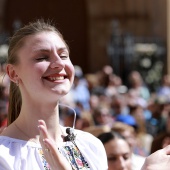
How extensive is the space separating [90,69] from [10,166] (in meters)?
19.4

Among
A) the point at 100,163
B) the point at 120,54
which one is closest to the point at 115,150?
the point at 100,163

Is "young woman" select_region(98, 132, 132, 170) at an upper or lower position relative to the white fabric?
lower

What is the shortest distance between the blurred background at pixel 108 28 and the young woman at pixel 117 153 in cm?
1361

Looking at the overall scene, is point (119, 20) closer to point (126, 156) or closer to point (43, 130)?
point (126, 156)

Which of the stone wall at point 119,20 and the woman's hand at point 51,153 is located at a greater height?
the woman's hand at point 51,153

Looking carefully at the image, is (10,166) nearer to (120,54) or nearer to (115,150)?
(115,150)

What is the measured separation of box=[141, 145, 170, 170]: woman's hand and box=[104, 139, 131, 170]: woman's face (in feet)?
6.03

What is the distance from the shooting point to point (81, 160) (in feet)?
10.2

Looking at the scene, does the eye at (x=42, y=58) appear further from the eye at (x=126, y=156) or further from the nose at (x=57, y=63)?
the eye at (x=126, y=156)

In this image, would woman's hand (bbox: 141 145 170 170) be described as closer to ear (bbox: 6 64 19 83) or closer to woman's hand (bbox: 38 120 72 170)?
woman's hand (bbox: 38 120 72 170)

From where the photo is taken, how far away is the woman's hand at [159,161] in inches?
115

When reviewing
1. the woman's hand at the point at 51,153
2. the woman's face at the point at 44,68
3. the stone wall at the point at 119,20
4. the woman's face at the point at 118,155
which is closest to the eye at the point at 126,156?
the woman's face at the point at 118,155

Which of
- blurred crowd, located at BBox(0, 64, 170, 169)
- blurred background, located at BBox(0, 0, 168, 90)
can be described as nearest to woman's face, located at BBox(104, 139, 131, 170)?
blurred crowd, located at BBox(0, 64, 170, 169)

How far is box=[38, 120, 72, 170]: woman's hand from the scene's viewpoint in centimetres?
282
